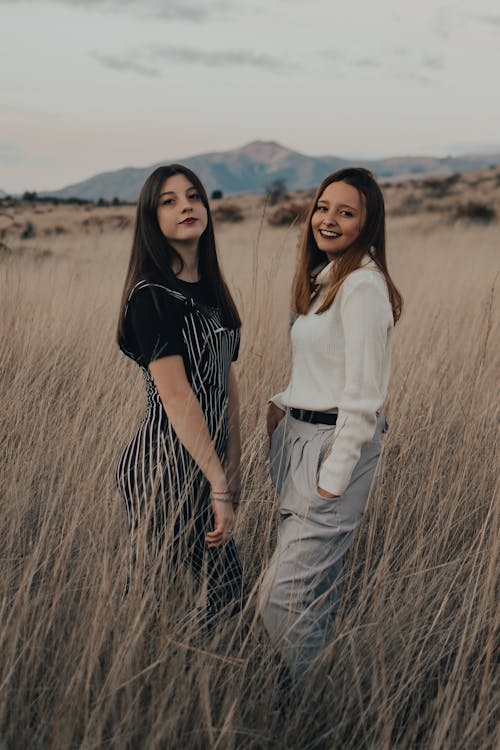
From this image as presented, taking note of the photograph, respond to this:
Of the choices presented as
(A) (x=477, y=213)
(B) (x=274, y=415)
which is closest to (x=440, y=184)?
(A) (x=477, y=213)

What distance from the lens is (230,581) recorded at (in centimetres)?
199

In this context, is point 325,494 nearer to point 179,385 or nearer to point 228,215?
point 179,385

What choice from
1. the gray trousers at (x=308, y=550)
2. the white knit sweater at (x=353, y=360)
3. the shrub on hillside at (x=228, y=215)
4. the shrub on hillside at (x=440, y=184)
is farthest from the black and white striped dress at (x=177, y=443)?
the shrub on hillside at (x=440, y=184)

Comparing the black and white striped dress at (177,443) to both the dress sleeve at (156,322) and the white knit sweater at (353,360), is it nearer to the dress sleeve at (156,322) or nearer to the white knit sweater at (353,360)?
the dress sleeve at (156,322)

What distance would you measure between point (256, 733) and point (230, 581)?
17.3 inches

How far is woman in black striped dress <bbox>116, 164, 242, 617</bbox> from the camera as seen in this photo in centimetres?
178

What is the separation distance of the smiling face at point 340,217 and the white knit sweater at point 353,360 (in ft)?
0.33

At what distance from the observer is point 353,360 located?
1646 millimetres

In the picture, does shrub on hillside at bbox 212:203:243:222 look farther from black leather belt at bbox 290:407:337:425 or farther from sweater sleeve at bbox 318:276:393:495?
sweater sleeve at bbox 318:276:393:495

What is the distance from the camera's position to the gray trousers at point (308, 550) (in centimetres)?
173

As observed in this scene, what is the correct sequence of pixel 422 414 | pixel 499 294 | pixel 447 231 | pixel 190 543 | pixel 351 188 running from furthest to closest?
pixel 447 231 < pixel 499 294 < pixel 422 414 < pixel 190 543 < pixel 351 188

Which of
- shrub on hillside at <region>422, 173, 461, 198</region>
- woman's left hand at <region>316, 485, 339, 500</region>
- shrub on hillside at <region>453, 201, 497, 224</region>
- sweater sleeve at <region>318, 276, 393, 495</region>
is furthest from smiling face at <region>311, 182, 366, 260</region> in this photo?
shrub on hillside at <region>422, 173, 461, 198</region>

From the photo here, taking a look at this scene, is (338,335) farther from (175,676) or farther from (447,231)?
(447,231)

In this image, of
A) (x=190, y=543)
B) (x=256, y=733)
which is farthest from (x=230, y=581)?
(x=256, y=733)
